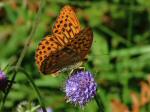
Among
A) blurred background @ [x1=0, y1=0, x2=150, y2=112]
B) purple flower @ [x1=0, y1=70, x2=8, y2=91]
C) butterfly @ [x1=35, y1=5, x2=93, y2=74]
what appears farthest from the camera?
blurred background @ [x1=0, y1=0, x2=150, y2=112]

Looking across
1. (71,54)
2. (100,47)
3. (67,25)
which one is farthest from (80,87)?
(100,47)

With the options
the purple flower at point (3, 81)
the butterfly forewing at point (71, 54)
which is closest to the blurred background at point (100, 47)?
the butterfly forewing at point (71, 54)

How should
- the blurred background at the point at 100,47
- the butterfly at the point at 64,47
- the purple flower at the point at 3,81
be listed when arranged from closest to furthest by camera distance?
the purple flower at the point at 3,81, the butterfly at the point at 64,47, the blurred background at the point at 100,47

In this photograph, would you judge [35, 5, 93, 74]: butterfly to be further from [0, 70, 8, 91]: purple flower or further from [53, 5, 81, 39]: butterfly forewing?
[0, 70, 8, 91]: purple flower

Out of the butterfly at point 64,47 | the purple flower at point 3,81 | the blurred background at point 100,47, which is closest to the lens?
the purple flower at point 3,81

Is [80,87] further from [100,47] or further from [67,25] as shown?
[100,47]

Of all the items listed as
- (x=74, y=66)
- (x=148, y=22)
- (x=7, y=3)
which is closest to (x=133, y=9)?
(x=148, y=22)

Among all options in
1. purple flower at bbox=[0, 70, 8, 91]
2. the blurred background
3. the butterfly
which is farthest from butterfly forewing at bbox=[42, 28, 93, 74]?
the blurred background

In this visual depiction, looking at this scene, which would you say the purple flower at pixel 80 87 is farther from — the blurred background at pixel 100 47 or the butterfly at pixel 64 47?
the blurred background at pixel 100 47
